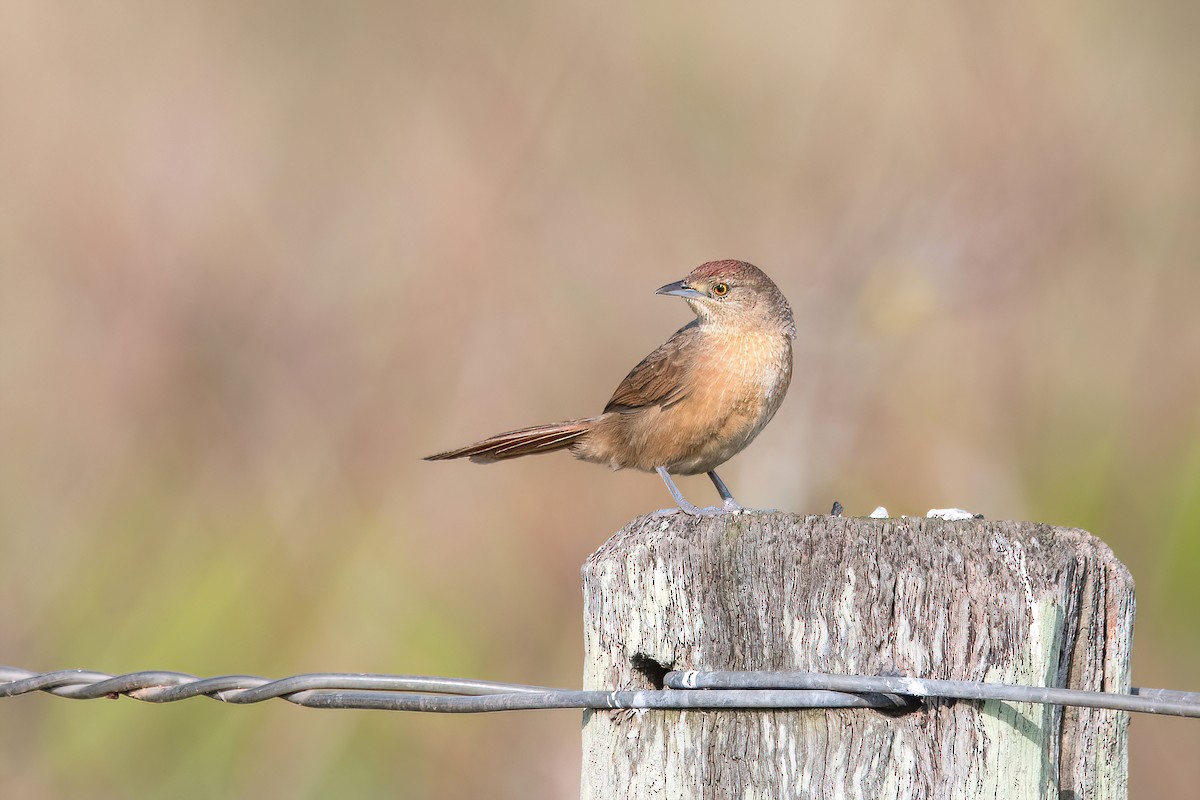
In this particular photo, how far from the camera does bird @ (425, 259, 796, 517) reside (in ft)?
17.1

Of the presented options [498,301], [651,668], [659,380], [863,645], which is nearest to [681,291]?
[659,380]

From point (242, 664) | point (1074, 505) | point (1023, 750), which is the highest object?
point (1074, 505)

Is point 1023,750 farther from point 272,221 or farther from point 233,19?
point 233,19

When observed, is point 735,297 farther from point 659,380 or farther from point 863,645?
Answer: point 863,645

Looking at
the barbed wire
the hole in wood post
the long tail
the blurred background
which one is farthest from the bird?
the hole in wood post

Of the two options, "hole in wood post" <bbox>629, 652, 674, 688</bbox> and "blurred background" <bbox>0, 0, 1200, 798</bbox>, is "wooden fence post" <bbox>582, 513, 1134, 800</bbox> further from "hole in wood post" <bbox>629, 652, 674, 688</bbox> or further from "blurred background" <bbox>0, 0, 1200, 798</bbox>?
"blurred background" <bbox>0, 0, 1200, 798</bbox>

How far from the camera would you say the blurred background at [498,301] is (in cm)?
666

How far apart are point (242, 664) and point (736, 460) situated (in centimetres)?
279

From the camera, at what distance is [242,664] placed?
6.48m

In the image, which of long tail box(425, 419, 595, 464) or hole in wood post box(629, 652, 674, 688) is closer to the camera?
hole in wood post box(629, 652, 674, 688)

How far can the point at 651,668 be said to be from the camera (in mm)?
2586

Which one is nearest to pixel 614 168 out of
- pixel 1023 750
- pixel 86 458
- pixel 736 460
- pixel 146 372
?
pixel 736 460

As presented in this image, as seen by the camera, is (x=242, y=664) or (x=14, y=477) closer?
(x=242, y=664)

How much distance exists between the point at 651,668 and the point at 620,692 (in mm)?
101
